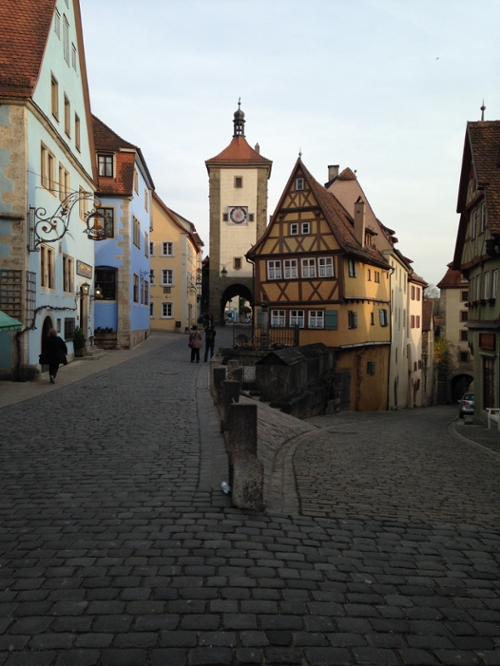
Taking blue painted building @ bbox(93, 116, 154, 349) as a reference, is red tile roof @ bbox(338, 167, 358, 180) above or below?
above

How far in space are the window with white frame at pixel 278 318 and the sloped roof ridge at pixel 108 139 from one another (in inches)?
447

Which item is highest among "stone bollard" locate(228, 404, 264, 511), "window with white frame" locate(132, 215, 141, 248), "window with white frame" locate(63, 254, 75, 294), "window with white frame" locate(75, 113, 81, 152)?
"window with white frame" locate(75, 113, 81, 152)

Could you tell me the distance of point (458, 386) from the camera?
5694 cm

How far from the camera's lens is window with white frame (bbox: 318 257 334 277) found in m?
29.6

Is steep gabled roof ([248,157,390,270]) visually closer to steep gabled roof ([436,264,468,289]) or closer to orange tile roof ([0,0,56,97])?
orange tile roof ([0,0,56,97])

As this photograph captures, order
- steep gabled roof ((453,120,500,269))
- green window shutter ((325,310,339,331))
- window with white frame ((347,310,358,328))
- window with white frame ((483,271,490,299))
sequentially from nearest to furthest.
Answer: steep gabled roof ((453,120,500,269)), window with white frame ((483,271,490,299)), green window shutter ((325,310,339,331)), window with white frame ((347,310,358,328))

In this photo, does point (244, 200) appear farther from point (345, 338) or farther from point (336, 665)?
point (336, 665)

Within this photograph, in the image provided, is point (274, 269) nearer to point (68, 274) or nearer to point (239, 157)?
point (68, 274)

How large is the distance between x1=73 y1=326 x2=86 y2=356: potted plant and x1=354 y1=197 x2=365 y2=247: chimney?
1614 cm

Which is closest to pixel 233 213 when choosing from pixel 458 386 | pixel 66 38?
pixel 458 386

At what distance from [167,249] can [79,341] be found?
30816 mm

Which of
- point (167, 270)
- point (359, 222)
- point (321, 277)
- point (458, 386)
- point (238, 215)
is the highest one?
point (238, 215)

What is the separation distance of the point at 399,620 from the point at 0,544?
326 centimetres

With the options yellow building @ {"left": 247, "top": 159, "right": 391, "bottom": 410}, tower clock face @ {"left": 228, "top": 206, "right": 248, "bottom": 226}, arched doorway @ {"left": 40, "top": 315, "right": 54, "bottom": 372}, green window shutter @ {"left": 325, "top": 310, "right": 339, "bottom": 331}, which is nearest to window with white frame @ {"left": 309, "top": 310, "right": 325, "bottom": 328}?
yellow building @ {"left": 247, "top": 159, "right": 391, "bottom": 410}
